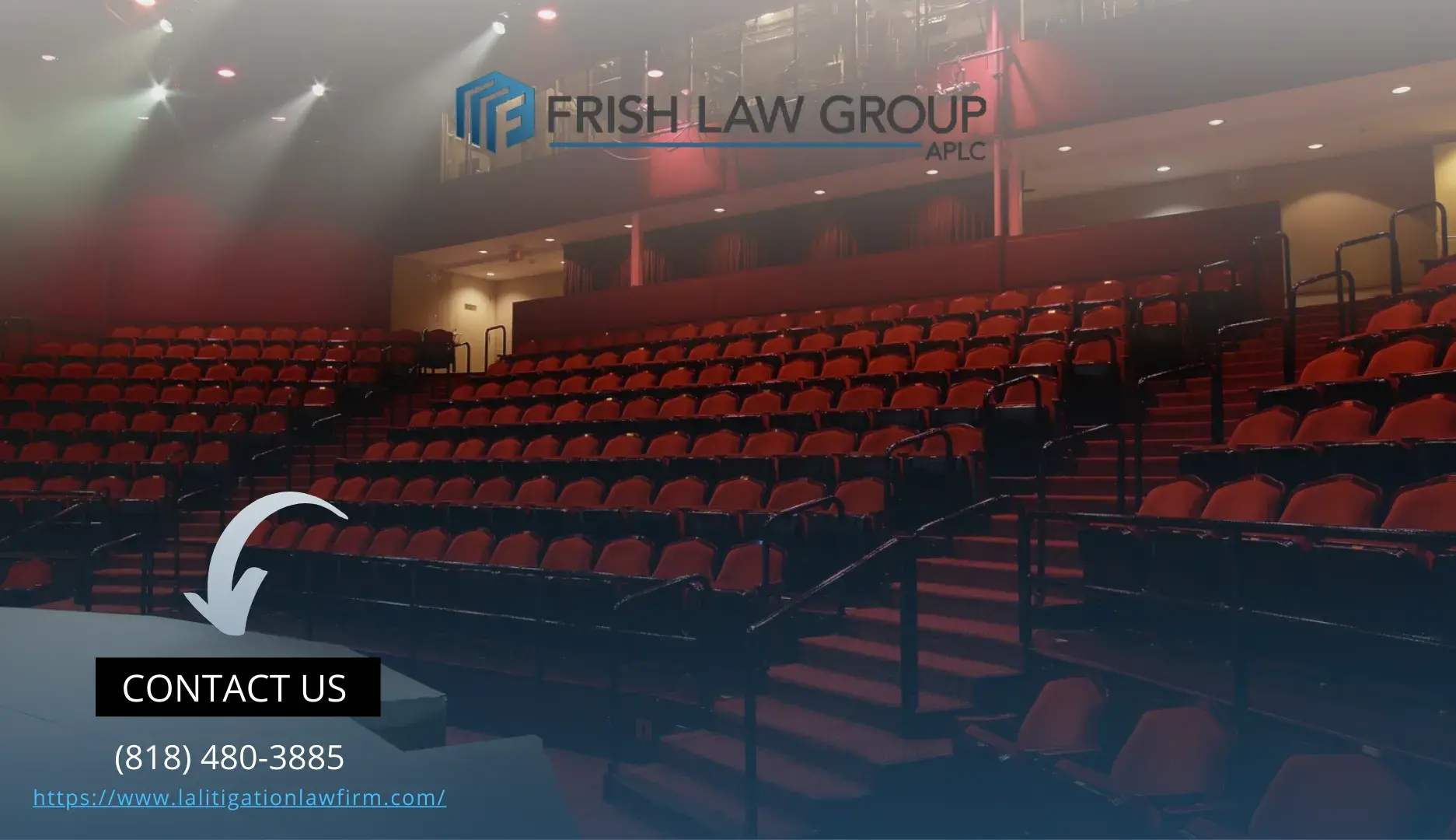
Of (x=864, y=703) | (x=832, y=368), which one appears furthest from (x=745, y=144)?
(x=864, y=703)

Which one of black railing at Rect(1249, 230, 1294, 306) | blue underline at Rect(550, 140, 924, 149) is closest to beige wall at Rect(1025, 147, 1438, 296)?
black railing at Rect(1249, 230, 1294, 306)

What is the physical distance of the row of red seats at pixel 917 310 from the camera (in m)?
5.15

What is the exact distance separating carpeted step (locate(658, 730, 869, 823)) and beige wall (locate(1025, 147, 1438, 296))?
5532 millimetres

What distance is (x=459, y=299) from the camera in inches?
369

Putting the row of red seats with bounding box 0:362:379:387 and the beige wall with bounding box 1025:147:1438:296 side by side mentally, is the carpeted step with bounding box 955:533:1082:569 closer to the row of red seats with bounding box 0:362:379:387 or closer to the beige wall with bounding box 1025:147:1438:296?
the beige wall with bounding box 1025:147:1438:296

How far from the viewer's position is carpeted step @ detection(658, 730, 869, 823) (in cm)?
212

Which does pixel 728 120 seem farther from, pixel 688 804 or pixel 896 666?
pixel 688 804

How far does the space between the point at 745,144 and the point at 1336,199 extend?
12.4 feet

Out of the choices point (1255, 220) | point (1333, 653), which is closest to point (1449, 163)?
point (1255, 220)

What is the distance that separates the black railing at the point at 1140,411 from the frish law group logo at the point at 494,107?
18.2ft

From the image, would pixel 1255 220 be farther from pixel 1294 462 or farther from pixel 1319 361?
pixel 1294 462

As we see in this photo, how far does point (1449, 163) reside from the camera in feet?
19.6

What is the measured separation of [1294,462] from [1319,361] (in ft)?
3.55

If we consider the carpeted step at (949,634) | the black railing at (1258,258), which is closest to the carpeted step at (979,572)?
the carpeted step at (949,634)
